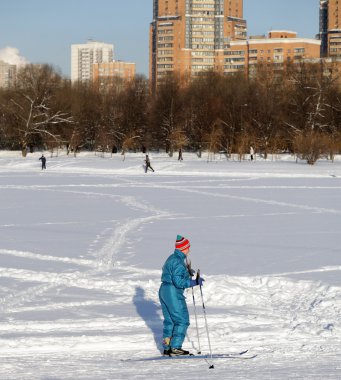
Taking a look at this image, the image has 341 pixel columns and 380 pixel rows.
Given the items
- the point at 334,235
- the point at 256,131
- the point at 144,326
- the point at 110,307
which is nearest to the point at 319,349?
the point at 144,326

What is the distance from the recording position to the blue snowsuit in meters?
7.51

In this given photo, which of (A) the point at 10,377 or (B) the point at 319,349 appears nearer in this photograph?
(A) the point at 10,377

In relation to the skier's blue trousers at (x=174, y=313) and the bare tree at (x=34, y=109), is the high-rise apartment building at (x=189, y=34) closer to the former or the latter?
the bare tree at (x=34, y=109)

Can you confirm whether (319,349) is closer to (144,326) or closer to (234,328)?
(234,328)

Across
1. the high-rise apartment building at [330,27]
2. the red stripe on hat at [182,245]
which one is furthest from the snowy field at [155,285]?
the high-rise apartment building at [330,27]

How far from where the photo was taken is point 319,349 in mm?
7941

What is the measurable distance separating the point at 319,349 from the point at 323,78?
71285mm

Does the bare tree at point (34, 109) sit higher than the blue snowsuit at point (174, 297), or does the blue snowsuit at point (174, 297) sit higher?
the bare tree at point (34, 109)

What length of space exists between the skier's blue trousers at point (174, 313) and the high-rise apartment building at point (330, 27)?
134 metres

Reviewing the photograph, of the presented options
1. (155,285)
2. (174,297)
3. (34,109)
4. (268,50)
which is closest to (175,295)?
(174,297)

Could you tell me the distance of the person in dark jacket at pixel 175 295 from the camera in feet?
24.6

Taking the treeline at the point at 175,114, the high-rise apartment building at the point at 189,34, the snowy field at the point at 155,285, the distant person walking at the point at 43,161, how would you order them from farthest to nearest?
the high-rise apartment building at the point at 189,34 < the treeline at the point at 175,114 < the distant person walking at the point at 43,161 < the snowy field at the point at 155,285

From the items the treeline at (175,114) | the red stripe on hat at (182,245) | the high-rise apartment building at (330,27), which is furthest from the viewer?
the high-rise apartment building at (330,27)

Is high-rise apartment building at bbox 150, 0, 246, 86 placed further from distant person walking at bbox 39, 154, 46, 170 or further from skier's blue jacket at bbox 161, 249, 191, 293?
skier's blue jacket at bbox 161, 249, 191, 293
